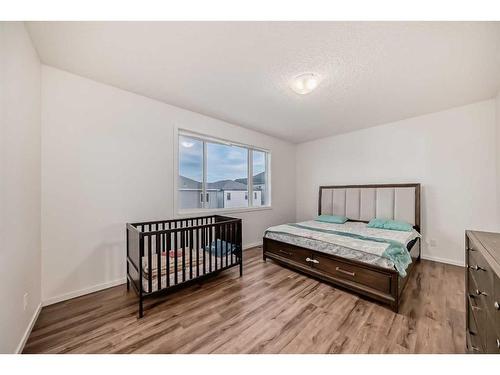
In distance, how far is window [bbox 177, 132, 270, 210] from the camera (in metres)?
3.11

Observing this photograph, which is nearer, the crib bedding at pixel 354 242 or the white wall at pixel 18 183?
the white wall at pixel 18 183

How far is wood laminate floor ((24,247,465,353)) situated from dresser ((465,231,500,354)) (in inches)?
15.2

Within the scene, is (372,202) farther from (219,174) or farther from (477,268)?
(219,174)

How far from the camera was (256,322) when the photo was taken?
1.65 m

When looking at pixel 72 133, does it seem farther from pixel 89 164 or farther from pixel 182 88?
pixel 182 88

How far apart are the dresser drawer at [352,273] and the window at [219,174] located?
1.84 m

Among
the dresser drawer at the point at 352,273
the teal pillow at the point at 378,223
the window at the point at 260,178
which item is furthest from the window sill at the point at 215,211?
the teal pillow at the point at 378,223

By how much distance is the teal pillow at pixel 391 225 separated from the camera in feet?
9.70

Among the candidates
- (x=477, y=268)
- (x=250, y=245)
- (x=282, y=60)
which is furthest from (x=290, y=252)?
(x=282, y=60)

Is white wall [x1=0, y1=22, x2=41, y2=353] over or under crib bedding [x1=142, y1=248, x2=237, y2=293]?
over

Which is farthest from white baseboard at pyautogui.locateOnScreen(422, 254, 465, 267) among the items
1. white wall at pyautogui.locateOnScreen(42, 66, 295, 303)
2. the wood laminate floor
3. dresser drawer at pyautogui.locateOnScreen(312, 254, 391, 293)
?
white wall at pyautogui.locateOnScreen(42, 66, 295, 303)

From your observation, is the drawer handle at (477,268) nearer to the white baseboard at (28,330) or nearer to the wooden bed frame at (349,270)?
the wooden bed frame at (349,270)

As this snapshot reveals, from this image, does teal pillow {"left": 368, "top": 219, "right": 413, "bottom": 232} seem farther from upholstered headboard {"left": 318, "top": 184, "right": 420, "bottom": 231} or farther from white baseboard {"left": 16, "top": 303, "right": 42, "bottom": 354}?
white baseboard {"left": 16, "top": 303, "right": 42, "bottom": 354}

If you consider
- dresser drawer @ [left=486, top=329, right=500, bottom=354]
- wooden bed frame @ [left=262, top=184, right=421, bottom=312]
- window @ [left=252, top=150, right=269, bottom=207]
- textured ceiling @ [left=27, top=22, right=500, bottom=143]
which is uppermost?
textured ceiling @ [left=27, top=22, right=500, bottom=143]
